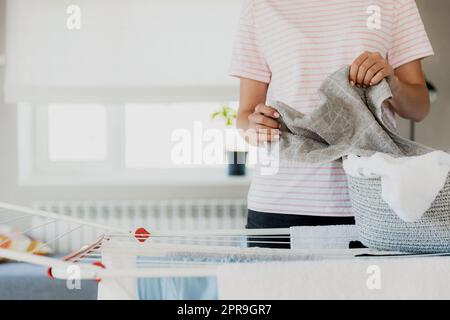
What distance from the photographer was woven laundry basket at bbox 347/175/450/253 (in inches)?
22.5

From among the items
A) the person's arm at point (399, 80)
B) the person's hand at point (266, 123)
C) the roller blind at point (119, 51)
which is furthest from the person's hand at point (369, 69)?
the roller blind at point (119, 51)

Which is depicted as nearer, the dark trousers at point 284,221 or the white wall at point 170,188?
the dark trousers at point 284,221

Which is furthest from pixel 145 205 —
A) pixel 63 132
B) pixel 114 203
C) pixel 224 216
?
pixel 63 132

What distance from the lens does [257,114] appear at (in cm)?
73

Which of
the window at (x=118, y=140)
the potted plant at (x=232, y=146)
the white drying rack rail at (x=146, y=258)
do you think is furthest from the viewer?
the window at (x=118, y=140)

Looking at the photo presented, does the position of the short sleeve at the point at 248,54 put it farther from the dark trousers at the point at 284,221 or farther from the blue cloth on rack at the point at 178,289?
the blue cloth on rack at the point at 178,289

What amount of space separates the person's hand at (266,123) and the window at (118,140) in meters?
1.48

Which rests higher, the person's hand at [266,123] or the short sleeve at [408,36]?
the short sleeve at [408,36]

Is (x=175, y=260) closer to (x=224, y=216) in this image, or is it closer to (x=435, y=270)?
(x=435, y=270)

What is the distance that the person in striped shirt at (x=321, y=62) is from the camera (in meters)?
0.83

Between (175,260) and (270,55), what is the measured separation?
0.45 metres

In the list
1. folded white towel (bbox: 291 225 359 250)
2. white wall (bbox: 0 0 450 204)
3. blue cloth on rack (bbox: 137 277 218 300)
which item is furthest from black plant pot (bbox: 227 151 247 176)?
blue cloth on rack (bbox: 137 277 218 300)

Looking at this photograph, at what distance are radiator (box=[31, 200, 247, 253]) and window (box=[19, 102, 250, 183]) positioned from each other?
130 mm

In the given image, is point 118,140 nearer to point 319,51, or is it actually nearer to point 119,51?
point 119,51
